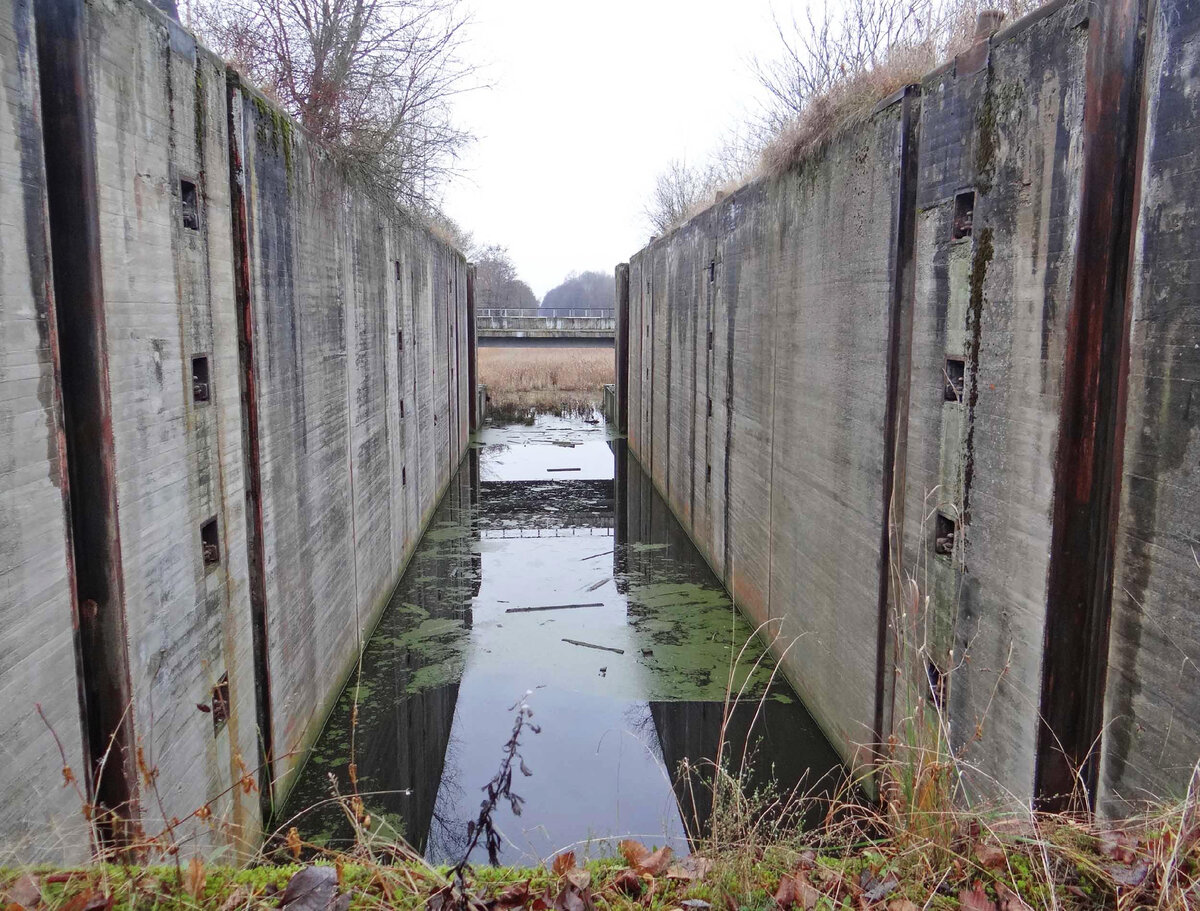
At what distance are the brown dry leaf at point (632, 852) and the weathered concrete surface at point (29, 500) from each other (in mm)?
1850


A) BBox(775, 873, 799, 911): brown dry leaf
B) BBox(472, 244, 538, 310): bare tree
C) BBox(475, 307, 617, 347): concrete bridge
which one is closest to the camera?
BBox(775, 873, 799, 911): brown dry leaf

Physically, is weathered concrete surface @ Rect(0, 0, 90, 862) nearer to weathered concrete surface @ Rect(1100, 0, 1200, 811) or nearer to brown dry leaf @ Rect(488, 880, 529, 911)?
brown dry leaf @ Rect(488, 880, 529, 911)

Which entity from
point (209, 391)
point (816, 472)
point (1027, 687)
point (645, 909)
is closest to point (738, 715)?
point (816, 472)

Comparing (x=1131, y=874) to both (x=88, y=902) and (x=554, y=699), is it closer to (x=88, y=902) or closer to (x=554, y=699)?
(x=88, y=902)

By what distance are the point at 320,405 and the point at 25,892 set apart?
5.07 meters

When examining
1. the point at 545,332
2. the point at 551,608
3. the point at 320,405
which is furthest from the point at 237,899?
the point at 545,332

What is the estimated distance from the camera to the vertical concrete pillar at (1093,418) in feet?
11.1

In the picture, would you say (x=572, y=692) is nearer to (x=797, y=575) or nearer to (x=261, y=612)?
(x=797, y=575)

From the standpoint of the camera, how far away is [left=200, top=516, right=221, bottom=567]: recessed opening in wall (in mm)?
4391

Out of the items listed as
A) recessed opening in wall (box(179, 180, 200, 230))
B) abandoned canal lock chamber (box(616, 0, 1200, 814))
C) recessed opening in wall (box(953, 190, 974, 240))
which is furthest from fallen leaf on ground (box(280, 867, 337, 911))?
recessed opening in wall (box(953, 190, 974, 240))

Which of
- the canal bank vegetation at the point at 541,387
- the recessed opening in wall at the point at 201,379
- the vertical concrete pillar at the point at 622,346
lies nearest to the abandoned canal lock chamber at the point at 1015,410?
the recessed opening in wall at the point at 201,379

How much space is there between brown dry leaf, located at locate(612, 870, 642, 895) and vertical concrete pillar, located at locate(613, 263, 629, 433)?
20.3m

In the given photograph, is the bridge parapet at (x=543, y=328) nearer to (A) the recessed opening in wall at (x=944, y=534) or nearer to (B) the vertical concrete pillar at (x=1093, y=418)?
(A) the recessed opening in wall at (x=944, y=534)

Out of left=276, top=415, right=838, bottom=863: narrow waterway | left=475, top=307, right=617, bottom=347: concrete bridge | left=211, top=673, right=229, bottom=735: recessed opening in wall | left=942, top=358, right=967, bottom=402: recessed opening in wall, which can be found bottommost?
left=276, top=415, right=838, bottom=863: narrow waterway
